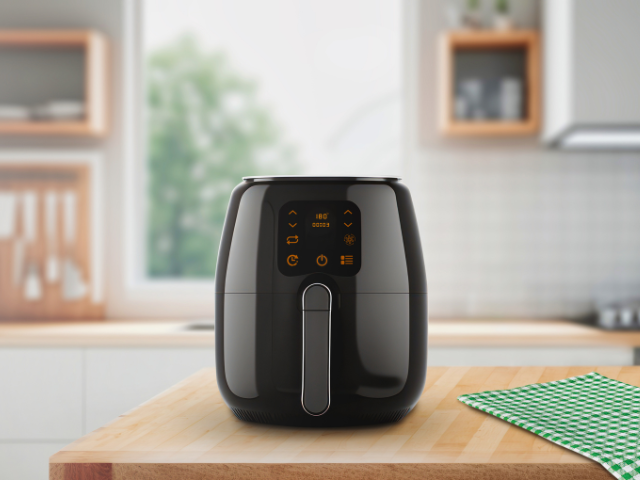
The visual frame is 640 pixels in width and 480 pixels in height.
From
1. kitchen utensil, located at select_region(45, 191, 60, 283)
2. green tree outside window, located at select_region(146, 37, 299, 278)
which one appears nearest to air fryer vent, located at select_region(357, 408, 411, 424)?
kitchen utensil, located at select_region(45, 191, 60, 283)

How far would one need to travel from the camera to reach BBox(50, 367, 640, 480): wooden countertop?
0.46 meters

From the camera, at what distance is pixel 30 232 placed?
8.34ft

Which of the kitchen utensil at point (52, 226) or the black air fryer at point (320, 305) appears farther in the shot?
the kitchen utensil at point (52, 226)

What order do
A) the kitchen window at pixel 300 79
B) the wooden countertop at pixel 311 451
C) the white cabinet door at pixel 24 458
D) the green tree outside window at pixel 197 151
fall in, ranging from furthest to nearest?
the green tree outside window at pixel 197 151 → the kitchen window at pixel 300 79 → the white cabinet door at pixel 24 458 → the wooden countertop at pixel 311 451

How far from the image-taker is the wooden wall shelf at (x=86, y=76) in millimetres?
2408

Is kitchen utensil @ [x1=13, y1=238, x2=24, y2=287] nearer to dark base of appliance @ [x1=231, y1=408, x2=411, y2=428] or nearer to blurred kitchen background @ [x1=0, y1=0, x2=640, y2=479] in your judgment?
A: blurred kitchen background @ [x1=0, y1=0, x2=640, y2=479]

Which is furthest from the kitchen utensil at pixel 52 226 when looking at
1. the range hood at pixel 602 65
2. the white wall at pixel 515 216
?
the range hood at pixel 602 65

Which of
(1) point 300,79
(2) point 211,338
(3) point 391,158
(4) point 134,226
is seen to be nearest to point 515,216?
(3) point 391,158

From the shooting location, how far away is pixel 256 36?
10.4 ft

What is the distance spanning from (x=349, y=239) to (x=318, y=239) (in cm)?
3

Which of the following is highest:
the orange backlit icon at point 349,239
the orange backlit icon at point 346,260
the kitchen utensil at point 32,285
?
the orange backlit icon at point 349,239

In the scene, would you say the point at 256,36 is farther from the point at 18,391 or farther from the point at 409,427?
the point at 409,427

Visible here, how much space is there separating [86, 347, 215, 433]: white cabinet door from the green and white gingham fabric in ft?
4.63

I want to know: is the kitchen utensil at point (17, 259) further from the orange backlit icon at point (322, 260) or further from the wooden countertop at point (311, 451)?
the orange backlit icon at point (322, 260)
